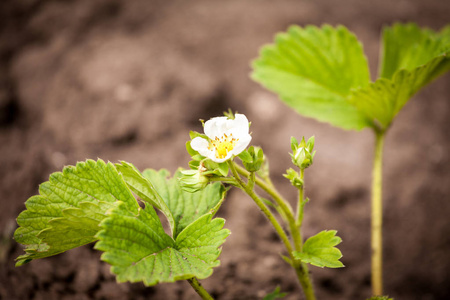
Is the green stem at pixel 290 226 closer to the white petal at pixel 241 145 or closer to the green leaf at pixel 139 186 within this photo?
the white petal at pixel 241 145

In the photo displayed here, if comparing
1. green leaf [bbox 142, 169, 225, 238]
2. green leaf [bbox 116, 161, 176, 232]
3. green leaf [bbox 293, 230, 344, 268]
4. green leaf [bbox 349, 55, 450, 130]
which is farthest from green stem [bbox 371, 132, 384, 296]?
green leaf [bbox 116, 161, 176, 232]

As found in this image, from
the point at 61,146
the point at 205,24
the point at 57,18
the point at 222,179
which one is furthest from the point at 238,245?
the point at 57,18

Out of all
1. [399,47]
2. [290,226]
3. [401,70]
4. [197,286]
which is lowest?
[197,286]

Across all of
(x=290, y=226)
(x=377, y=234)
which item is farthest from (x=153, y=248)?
(x=377, y=234)

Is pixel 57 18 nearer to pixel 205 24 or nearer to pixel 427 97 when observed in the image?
pixel 205 24

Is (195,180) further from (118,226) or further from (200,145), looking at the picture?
(118,226)

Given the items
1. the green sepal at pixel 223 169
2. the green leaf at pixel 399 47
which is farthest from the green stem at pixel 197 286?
the green leaf at pixel 399 47
